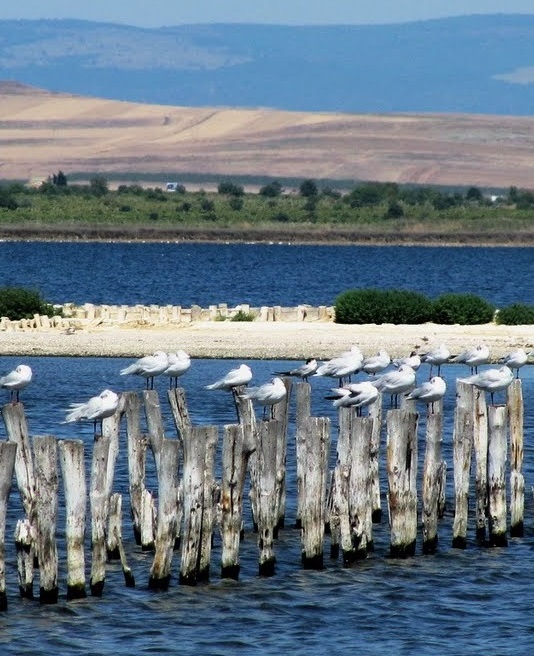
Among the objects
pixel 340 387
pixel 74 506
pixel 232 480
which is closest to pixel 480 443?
pixel 340 387

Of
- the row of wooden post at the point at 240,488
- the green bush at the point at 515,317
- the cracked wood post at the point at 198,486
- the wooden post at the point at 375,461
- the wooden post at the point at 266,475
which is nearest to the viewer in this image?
the row of wooden post at the point at 240,488

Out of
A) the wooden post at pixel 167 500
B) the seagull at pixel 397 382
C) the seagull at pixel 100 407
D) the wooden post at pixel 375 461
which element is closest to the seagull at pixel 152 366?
the wooden post at pixel 375 461

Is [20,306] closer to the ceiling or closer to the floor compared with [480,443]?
closer to the floor

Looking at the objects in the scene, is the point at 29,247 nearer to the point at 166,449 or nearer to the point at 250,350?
the point at 250,350

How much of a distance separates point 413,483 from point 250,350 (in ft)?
65.3

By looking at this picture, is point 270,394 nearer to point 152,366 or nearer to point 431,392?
point 431,392

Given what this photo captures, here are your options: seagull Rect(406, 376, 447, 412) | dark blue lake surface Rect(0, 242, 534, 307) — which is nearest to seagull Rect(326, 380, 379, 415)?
seagull Rect(406, 376, 447, 412)

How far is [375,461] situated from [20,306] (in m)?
24.3

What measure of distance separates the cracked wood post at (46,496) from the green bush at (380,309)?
26748 mm

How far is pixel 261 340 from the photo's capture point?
3866cm

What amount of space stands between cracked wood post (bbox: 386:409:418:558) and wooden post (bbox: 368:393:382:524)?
30cm

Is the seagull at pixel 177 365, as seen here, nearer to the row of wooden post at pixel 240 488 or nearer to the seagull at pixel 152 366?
the seagull at pixel 152 366

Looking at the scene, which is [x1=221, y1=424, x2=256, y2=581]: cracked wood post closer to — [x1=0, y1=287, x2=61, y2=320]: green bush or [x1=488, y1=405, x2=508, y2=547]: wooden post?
[x1=488, y1=405, x2=508, y2=547]: wooden post

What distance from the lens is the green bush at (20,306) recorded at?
42406 mm
